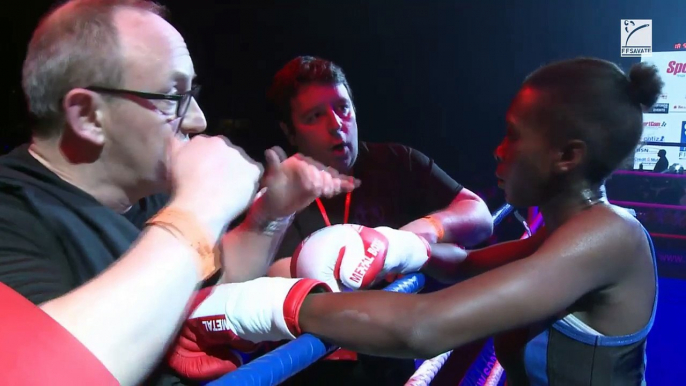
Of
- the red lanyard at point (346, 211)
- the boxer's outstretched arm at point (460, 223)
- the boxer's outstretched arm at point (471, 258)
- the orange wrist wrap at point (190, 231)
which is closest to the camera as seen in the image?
the orange wrist wrap at point (190, 231)

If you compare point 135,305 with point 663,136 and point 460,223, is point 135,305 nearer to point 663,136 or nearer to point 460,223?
point 460,223

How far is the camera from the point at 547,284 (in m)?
0.79

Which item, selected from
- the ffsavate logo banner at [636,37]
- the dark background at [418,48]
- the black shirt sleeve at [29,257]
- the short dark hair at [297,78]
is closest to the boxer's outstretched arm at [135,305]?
the black shirt sleeve at [29,257]

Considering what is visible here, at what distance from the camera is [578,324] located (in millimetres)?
906

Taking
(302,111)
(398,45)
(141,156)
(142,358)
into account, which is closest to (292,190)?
(141,156)

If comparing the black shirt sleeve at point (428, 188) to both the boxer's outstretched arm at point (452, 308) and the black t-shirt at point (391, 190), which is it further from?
the boxer's outstretched arm at point (452, 308)

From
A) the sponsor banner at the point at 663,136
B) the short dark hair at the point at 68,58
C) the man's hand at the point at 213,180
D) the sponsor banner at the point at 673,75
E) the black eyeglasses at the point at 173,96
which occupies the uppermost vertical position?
the short dark hair at the point at 68,58

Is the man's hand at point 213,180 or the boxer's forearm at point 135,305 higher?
the man's hand at point 213,180

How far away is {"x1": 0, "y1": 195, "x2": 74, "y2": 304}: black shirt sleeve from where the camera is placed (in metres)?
0.61

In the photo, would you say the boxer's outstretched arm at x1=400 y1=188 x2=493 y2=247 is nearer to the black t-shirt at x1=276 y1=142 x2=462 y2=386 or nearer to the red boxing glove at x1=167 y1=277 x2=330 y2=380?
the black t-shirt at x1=276 y1=142 x2=462 y2=386

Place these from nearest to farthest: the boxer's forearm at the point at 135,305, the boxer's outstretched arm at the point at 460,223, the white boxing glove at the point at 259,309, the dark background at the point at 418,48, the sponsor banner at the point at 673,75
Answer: the boxer's forearm at the point at 135,305 → the white boxing glove at the point at 259,309 → the boxer's outstretched arm at the point at 460,223 → the dark background at the point at 418,48 → the sponsor banner at the point at 673,75

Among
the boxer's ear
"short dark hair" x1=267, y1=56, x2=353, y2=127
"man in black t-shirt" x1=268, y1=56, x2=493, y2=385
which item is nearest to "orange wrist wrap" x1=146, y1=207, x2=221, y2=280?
the boxer's ear

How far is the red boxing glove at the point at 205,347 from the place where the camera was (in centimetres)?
75

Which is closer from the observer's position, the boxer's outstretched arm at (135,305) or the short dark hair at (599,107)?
the boxer's outstretched arm at (135,305)
